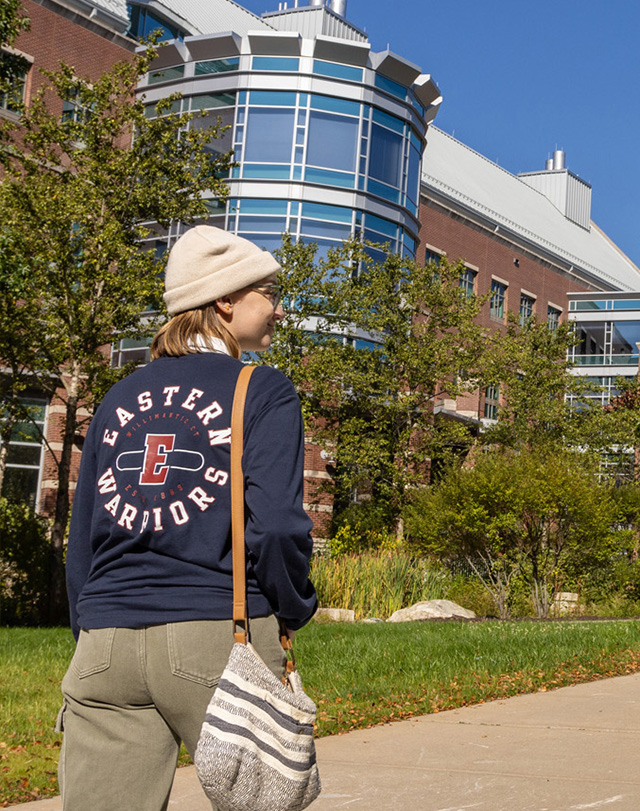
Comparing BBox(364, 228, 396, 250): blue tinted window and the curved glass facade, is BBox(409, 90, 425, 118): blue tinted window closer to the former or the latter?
the curved glass facade

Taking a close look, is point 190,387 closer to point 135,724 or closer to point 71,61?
point 135,724

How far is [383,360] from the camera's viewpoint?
27891mm

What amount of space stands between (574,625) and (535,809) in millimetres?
8763

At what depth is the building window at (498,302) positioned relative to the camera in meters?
48.1

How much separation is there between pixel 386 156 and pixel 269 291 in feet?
109

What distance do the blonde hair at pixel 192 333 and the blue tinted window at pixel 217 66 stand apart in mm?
32997

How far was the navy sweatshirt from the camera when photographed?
2223 mm

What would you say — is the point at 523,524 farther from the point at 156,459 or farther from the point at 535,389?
the point at 156,459

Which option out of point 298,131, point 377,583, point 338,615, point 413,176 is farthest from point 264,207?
point 338,615

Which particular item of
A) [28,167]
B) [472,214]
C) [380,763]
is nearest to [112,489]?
[380,763]

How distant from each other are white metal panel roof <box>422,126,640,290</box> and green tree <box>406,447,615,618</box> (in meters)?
28.1

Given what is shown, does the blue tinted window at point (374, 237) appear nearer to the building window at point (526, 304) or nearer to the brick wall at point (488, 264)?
the brick wall at point (488, 264)

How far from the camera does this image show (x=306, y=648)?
416 inches

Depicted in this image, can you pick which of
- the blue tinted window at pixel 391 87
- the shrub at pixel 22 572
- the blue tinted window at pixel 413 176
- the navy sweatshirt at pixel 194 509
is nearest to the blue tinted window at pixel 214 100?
the blue tinted window at pixel 391 87
